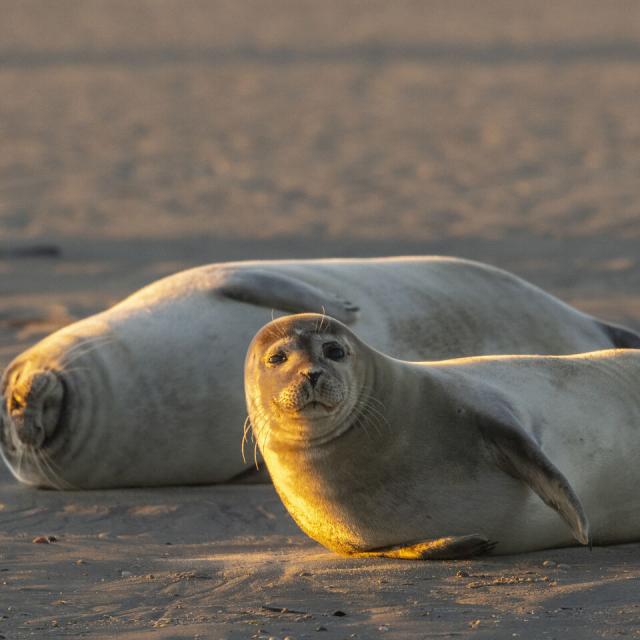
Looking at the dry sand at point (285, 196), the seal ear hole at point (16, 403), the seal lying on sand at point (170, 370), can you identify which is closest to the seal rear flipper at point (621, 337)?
the seal lying on sand at point (170, 370)

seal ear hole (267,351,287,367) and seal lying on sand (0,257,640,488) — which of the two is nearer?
seal ear hole (267,351,287,367)

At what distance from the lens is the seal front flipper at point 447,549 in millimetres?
4391

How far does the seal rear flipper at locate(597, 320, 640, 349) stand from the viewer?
6602 millimetres

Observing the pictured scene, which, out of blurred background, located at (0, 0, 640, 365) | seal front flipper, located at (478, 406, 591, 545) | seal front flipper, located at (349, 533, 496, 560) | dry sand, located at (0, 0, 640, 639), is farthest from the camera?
blurred background, located at (0, 0, 640, 365)

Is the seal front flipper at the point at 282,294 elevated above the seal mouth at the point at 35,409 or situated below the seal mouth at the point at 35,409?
above

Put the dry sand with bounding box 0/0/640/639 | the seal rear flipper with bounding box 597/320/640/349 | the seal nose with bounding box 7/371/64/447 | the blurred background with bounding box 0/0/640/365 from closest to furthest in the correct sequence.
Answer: the dry sand with bounding box 0/0/640/639, the seal nose with bounding box 7/371/64/447, the seal rear flipper with bounding box 597/320/640/349, the blurred background with bounding box 0/0/640/365

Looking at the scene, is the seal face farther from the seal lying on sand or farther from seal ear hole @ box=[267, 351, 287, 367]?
the seal lying on sand

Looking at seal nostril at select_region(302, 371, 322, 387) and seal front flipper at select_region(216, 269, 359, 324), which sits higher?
seal front flipper at select_region(216, 269, 359, 324)

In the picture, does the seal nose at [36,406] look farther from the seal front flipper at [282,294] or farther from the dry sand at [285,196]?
the seal front flipper at [282,294]

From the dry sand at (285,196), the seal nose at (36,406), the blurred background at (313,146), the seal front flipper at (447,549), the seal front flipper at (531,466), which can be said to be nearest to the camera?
the dry sand at (285,196)

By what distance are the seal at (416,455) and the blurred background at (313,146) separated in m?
3.66

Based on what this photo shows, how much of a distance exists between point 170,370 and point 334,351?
1.75 m

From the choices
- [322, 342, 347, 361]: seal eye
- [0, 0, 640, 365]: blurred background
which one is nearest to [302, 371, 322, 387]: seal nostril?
[322, 342, 347, 361]: seal eye

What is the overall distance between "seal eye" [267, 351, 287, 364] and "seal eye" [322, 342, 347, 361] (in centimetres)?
10
